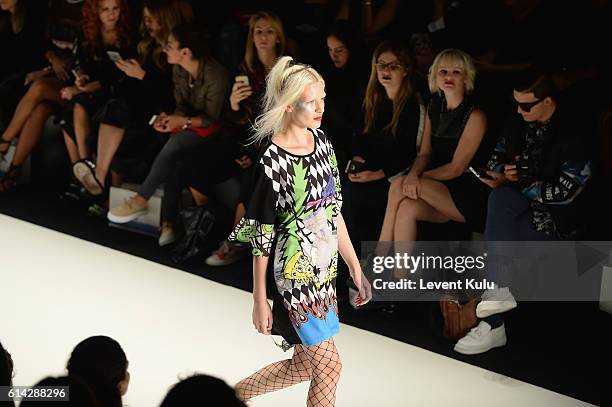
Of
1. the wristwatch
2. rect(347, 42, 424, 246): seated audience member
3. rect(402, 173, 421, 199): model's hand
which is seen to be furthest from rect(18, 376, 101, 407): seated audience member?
the wristwatch

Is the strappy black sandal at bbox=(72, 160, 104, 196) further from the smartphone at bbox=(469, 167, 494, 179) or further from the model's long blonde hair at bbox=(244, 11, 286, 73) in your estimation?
the smartphone at bbox=(469, 167, 494, 179)

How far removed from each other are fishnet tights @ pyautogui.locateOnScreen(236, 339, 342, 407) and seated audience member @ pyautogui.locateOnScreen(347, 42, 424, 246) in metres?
1.74

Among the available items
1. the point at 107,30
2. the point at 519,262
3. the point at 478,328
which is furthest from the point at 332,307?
the point at 107,30

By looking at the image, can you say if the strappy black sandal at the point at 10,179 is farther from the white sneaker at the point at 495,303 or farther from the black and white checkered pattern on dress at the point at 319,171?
the black and white checkered pattern on dress at the point at 319,171

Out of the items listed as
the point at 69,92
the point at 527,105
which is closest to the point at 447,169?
the point at 527,105

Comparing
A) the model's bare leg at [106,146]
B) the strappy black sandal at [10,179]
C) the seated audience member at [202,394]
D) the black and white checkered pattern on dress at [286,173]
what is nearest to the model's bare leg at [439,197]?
the black and white checkered pattern on dress at [286,173]

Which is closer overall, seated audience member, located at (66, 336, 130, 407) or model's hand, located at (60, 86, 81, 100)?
seated audience member, located at (66, 336, 130, 407)

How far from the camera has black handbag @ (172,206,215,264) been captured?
5367mm

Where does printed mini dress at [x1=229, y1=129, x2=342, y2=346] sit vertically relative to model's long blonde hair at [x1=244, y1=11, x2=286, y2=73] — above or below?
below

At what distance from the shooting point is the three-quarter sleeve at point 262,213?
3035mm

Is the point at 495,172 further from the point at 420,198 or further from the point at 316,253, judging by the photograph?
the point at 316,253

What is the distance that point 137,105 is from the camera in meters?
6.09

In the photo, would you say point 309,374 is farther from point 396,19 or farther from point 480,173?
point 396,19

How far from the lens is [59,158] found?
6949mm
